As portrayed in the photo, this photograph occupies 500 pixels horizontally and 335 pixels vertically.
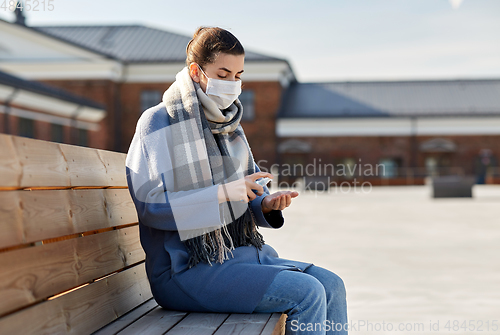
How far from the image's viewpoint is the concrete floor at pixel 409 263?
142 inches

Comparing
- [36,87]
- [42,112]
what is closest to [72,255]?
[36,87]

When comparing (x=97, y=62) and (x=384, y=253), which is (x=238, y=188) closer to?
(x=384, y=253)

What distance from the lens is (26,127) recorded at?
19.6 metres

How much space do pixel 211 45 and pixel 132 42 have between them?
30.9 metres

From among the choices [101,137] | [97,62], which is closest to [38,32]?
[97,62]

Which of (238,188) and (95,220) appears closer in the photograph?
(238,188)

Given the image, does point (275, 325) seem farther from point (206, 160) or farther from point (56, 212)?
point (56, 212)

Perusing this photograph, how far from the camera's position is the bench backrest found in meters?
1.50

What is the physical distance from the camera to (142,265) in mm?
2510

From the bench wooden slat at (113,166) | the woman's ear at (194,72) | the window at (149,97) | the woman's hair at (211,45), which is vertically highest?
the window at (149,97)

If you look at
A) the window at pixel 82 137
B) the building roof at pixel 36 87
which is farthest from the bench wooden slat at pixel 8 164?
the window at pixel 82 137

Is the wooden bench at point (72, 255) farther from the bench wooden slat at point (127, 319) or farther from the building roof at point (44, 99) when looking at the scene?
the building roof at point (44, 99)

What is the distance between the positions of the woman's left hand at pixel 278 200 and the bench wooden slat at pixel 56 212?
0.68 m

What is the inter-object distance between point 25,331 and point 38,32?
25.6 meters
